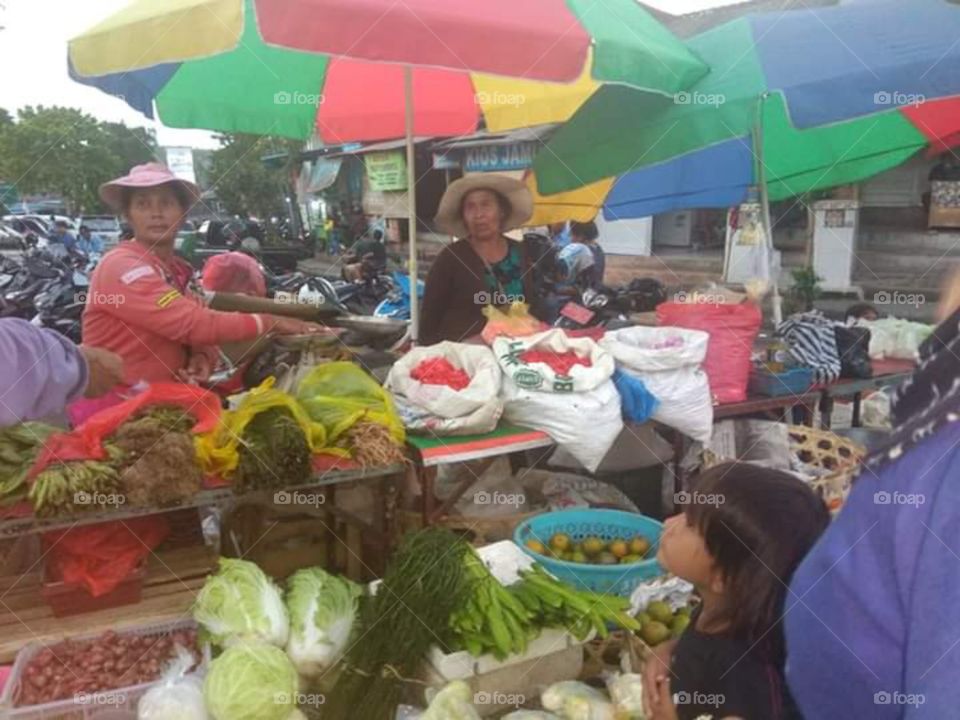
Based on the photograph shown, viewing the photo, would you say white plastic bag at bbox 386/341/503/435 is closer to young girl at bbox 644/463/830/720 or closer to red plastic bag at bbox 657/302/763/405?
red plastic bag at bbox 657/302/763/405

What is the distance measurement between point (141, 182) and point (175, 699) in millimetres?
2044

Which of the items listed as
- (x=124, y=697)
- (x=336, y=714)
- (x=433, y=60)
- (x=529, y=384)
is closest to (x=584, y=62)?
(x=433, y=60)

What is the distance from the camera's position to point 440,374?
3.37 metres

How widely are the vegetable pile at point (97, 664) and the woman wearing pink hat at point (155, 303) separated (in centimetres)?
110

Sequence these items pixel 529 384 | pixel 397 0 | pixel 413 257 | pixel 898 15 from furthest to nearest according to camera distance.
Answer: pixel 413 257, pixel 898 15, pixel 529 384, pixel 397 0

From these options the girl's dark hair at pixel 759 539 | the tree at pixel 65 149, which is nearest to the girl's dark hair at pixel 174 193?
the girl's dark hair at pixel 759 539

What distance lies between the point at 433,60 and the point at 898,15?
2603 mm

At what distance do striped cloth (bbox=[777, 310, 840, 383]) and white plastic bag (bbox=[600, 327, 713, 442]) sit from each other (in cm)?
84

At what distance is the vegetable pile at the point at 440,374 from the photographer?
3.31m

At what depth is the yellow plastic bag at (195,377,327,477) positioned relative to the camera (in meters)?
→ 2.67

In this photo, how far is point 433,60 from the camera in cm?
262

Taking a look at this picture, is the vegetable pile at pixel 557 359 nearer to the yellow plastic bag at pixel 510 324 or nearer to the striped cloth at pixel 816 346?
the yellow plastic bag at pixel 510 324

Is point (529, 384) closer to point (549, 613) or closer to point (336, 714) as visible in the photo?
point (549, 613)

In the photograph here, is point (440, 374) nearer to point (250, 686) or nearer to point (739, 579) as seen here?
point (250, 686)
